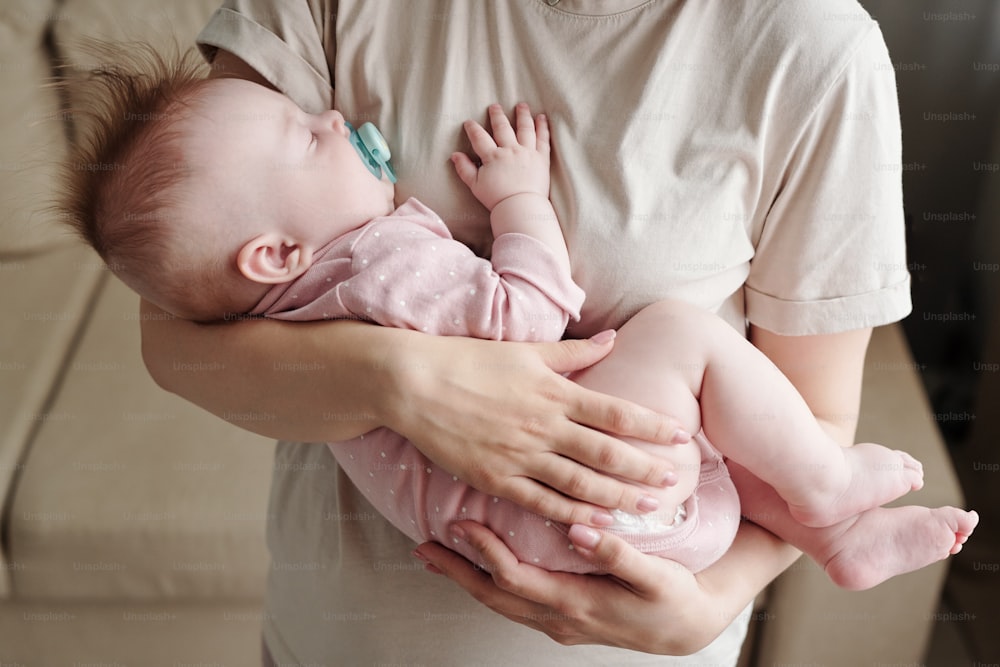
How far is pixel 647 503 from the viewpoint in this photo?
79 centimetres

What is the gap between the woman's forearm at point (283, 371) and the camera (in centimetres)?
82

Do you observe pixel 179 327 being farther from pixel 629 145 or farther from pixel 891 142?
pixel 891 142

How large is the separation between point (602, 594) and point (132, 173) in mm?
606

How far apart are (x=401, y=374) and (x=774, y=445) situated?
13.9 inches

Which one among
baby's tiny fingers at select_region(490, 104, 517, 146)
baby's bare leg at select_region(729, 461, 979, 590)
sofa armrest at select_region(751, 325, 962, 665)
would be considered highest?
baby's tiny fingers at select_region(490, 104, 517, 146)

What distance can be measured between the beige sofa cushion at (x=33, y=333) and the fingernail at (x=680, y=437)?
151 centimetres

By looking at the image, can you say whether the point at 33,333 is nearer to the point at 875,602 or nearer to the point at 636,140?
the point at 636,140

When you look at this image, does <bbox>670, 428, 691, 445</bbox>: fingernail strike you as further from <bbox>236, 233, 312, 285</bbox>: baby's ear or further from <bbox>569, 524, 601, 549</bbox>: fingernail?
<bbox>236, 233, 312, 285</bbox>: baby's ear

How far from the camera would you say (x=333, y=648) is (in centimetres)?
100

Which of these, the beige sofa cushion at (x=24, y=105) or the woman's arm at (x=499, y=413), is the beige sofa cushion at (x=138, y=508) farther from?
the woman's arm at (x=499, y=413)

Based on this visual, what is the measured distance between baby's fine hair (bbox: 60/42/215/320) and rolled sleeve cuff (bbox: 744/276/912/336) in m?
0.59

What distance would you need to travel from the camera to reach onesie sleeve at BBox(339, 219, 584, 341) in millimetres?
807

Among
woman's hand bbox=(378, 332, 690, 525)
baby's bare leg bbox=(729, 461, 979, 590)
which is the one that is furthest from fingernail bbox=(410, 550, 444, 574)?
baby's bare leg bbox=(729, 461, 979, 590)

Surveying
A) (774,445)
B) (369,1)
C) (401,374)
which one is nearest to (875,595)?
(774,445)
